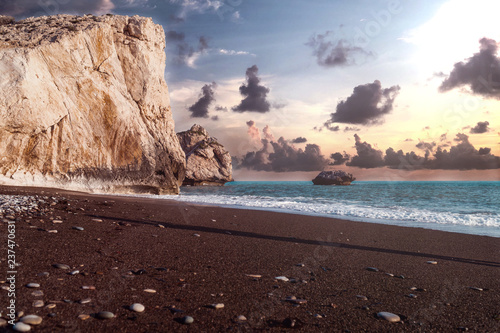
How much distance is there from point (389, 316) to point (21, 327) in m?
3.52

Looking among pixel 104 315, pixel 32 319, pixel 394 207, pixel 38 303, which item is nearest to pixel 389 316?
pixel 104 315

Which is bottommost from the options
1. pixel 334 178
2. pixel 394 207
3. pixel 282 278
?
pixel 334 178

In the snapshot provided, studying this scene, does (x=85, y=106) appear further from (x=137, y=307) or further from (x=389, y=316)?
(x=389, y=316)

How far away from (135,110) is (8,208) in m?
22.5

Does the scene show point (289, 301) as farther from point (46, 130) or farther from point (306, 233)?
point (46, 130)

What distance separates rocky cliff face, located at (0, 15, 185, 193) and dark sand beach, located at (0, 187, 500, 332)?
16853mm

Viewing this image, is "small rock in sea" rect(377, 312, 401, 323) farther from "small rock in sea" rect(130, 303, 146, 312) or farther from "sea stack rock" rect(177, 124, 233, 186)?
"sea stack rock" rect(177, 124, 233, 186)

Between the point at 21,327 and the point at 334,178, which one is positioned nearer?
the point at 21,327

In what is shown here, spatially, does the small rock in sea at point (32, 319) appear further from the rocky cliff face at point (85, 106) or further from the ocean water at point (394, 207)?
the rocky cliff face at point (85, 106)

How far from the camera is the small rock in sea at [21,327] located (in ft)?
7.61

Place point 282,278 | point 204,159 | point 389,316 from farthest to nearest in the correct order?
point 204,159, point 282,278, point 389,316

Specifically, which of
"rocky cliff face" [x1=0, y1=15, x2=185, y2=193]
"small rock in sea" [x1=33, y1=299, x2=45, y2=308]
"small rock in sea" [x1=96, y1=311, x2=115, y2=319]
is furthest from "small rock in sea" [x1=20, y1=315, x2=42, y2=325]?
"rocky cliff face" [x1=0, y1=15, x2=185, y2=193]

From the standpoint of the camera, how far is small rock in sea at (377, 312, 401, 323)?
311 centimetres

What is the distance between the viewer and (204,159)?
84375 mm
